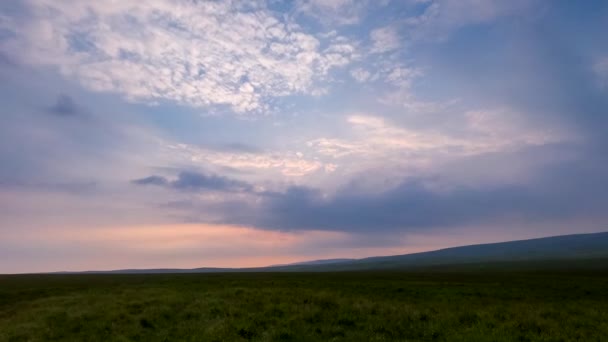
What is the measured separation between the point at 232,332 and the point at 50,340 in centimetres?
804

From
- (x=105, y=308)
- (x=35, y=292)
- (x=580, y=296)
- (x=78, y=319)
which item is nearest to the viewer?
(x=78, y=319)

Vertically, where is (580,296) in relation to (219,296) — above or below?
below

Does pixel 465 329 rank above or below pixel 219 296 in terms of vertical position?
below

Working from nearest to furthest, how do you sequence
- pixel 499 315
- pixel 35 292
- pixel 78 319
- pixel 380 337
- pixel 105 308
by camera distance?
pixel 380 337
pixel 499 315
pixel 78 319
pixel 105 308
pixel 35 292

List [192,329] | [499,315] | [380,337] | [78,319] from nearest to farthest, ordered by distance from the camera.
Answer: [380,337]
[192,329]
[499,315]
[78,319]

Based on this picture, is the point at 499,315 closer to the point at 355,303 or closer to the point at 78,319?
the point at 355,303

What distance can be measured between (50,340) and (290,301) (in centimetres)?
1083

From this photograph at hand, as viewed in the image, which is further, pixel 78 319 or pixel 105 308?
pixel 105 308

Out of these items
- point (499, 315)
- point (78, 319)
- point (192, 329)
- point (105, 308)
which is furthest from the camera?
point (105, 308)

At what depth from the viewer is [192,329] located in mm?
19438

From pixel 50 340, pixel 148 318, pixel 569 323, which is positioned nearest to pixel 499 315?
pixel 569 323

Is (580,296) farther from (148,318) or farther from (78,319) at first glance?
(78,319)

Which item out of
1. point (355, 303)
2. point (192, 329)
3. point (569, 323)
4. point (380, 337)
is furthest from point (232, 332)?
point (569, 323)

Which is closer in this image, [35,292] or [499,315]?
[499,315]
